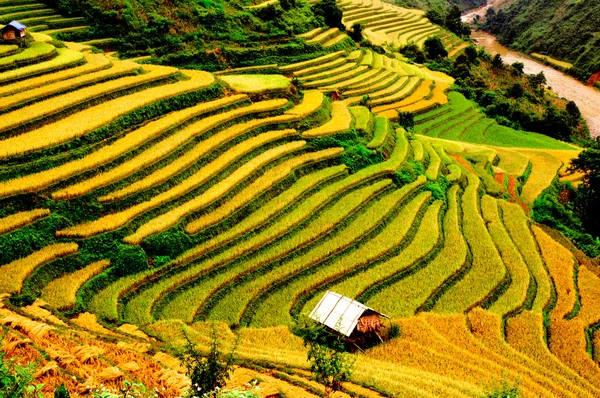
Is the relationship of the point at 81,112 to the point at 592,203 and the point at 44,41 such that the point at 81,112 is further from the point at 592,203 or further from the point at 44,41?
the point at 592,203

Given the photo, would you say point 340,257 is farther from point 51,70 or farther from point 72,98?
point 51,70

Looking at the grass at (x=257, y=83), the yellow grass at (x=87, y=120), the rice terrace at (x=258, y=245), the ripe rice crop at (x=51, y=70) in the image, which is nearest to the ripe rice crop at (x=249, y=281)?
the rice terrace at (x=258, y=245)

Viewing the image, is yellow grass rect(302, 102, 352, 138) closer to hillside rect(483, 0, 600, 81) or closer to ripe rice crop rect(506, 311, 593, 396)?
ripe rice crop rect(506, 311, 593, 396)

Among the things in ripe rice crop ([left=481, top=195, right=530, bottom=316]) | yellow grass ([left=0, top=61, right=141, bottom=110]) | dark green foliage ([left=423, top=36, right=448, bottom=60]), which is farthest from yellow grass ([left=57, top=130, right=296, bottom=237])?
dark green foliage ([left=423, top=36, right=448, bottom=60])

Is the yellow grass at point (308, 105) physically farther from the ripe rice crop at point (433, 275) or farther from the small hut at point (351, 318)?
the small hut at point (351, 318)

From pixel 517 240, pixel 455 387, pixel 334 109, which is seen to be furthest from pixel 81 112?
pixel 517 240

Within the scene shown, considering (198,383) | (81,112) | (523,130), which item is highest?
(198,383)
